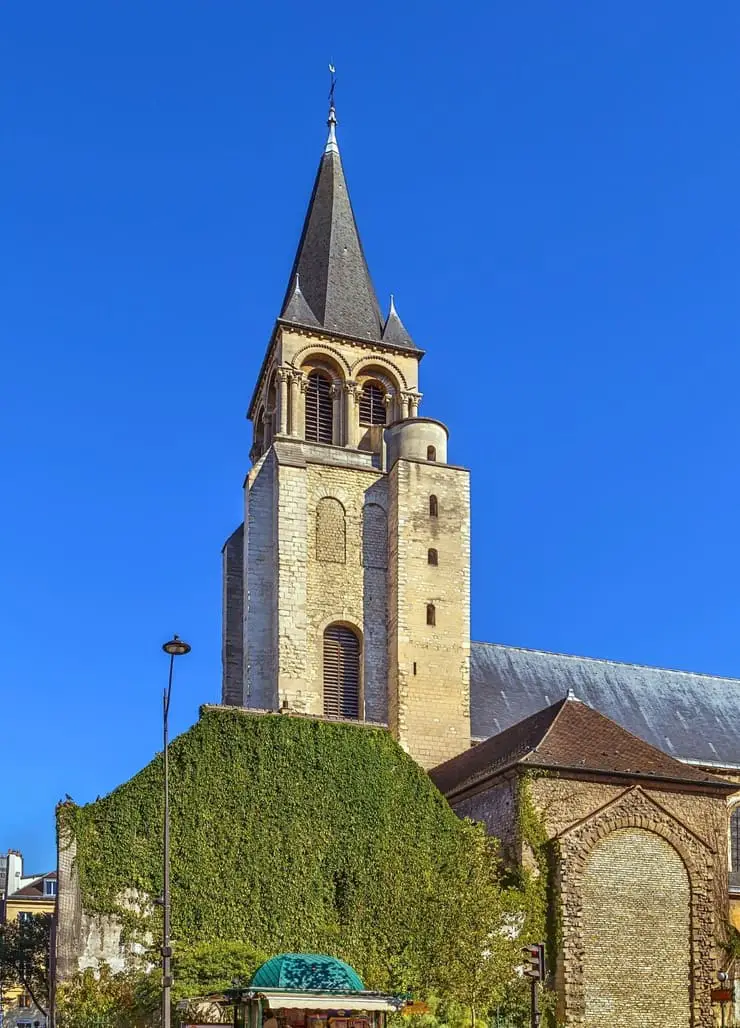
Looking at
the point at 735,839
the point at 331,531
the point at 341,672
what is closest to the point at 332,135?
the point at 331,531

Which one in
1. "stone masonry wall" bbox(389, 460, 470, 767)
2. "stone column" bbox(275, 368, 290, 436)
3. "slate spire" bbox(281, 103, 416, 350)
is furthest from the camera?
"slate spire" bbox(281, 103, 416, 350)

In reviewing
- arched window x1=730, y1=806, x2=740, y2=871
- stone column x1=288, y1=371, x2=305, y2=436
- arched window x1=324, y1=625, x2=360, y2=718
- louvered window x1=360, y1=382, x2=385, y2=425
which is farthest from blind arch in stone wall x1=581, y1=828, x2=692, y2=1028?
louvered window x1=360, y1=382, x2=385, y2=425

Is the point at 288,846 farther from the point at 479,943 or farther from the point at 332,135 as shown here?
the point at 332,135

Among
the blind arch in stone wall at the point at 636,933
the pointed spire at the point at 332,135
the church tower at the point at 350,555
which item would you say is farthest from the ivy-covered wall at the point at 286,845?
the pointed spire at the point at 332,135

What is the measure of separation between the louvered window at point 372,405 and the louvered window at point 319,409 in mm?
1051

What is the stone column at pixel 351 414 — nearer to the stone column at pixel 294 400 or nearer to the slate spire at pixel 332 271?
the stone column at pixel 294 400

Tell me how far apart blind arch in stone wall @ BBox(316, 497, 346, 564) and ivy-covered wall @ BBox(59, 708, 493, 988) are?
33.3 feet

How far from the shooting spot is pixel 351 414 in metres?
42.7

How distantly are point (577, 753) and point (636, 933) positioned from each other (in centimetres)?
395

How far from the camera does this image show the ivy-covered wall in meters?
26.9

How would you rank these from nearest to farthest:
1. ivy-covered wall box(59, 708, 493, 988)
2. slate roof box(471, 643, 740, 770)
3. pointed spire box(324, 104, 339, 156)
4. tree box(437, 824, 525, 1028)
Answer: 1. tree box(437, 824, 525, 1028)
2. ivy-covered wall box(59, 708, 493, 988)
3. slate roof box(471, 643, 740, 770)
4. pointed spire box(324, 104, 339, 156)

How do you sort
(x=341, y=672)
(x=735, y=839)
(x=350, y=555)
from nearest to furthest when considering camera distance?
(x=341, y=672)
(x=350, y=555)
(x=735, y=839)

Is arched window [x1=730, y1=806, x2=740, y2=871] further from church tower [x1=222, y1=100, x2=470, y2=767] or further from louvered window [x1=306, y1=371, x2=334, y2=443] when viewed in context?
louvered window [x1=306, y1=371, x2=334, y2=443]

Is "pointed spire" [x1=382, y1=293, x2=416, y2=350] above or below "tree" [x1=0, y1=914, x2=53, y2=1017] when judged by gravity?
above
